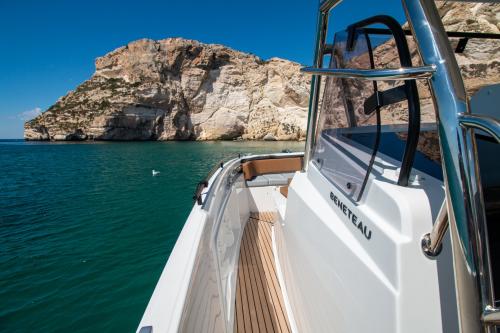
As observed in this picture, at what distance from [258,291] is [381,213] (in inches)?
60.8

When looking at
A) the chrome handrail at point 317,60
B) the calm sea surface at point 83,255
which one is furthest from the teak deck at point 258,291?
the calm sea surface at point 83,255

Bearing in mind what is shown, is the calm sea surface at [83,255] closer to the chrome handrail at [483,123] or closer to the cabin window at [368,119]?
the cabin window at [368,119]

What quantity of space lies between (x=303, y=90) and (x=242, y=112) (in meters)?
10.9

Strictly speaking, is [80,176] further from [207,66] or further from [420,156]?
[207,66]

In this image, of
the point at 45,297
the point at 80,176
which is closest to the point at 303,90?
the point at 80,176

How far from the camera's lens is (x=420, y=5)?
0.61 metres

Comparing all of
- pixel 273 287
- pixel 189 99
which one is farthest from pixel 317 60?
pixel 189 99

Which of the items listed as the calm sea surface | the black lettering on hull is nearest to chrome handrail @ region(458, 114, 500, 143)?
the black lettering on hull

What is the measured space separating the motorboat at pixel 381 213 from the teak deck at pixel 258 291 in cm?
1

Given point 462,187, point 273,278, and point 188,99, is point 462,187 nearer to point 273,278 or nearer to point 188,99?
A: point 273,278

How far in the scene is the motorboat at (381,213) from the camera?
1.67 feet

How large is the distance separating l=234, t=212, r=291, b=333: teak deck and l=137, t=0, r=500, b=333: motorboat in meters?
0.01

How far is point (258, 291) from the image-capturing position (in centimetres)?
211

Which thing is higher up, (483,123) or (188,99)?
(188,99)
